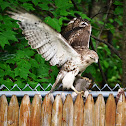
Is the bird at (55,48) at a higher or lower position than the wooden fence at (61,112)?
higher

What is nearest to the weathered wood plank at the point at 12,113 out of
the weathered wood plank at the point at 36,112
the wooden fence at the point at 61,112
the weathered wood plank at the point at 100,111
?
the wooden fence at the point at 61,112

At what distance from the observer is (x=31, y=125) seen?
217cm

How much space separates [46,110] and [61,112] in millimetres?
Answer: 141

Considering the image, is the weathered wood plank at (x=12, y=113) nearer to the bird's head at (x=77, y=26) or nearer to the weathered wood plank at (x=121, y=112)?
the weathered wood plank at (x=121, y=112)

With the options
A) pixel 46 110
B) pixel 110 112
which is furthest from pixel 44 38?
pixel 110 112

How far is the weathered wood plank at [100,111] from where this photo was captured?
7.33 ft

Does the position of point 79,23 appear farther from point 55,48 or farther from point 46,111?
point 46,111

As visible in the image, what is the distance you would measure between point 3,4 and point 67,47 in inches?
32.6

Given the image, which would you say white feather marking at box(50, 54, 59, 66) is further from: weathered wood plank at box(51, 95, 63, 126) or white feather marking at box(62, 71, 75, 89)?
weathered wood plank at box(51, 95, 63, 126)

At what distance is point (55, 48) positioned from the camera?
2.65 m

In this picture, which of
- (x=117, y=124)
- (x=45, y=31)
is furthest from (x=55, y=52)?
(x=117, y=124)

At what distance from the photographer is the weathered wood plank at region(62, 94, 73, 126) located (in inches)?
86.0

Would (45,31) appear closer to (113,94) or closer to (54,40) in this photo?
(54,40)

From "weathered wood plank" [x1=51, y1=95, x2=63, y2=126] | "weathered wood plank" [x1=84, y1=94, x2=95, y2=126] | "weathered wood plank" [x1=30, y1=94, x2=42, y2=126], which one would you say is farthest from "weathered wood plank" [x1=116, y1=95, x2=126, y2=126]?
"weathered wood plank" [x1=30, y1=94, x2=42, y2=126]
